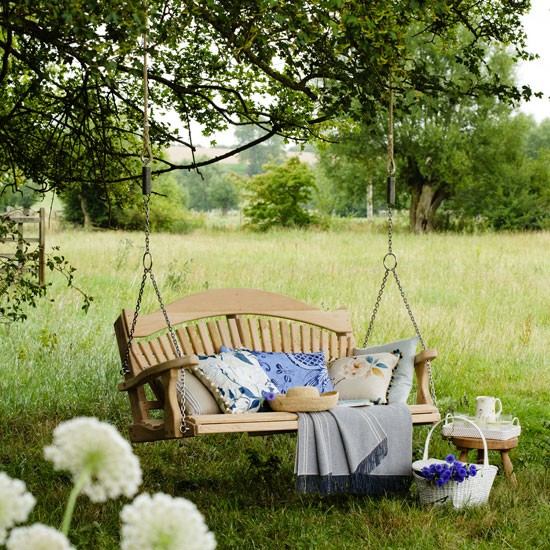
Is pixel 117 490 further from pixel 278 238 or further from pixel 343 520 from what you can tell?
pixel 278 238

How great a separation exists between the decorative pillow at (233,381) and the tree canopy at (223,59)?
127 cm

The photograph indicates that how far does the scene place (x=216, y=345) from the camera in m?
4.96

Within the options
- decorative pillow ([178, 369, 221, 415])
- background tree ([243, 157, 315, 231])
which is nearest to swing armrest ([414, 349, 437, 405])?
decorative pillow ([178, 369, 221, 415])

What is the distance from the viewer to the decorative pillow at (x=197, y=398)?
4.45 metres

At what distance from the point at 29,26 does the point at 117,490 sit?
409 cm

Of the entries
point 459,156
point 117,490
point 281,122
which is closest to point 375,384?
point 281,122

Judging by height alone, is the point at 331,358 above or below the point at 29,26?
below

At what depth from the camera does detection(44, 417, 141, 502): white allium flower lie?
1.75 ft

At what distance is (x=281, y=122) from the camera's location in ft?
18.8

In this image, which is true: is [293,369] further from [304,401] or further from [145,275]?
[145,275]

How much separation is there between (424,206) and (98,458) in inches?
1130

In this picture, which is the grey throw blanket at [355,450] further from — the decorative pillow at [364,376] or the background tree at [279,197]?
the background tree at [279,197]

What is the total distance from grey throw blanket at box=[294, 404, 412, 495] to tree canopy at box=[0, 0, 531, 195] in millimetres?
1557

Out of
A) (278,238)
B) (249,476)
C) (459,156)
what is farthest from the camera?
(459,156)
